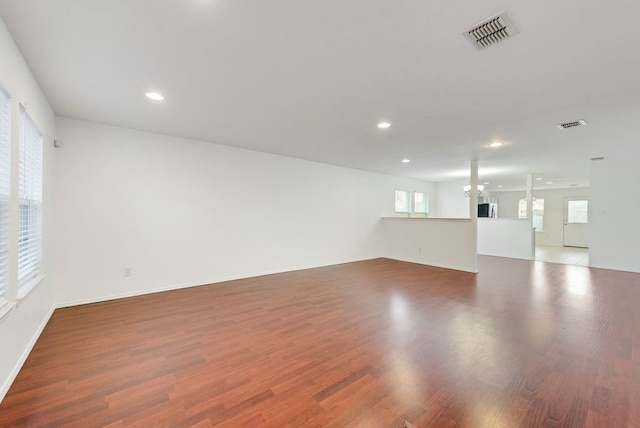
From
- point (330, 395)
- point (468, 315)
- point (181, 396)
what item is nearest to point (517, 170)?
point (468, 315)

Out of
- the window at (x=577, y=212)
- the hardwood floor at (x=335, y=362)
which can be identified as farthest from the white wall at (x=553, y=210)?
the hardwood floor at (x=335, y=362)

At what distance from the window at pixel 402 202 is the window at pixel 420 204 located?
0.35 metres

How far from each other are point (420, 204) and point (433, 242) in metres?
3.38

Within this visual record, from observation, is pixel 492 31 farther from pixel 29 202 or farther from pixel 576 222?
pixel 576 222

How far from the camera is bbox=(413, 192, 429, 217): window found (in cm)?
941

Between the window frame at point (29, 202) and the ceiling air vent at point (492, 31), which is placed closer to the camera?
the ceiling air vent at point (492, 31)

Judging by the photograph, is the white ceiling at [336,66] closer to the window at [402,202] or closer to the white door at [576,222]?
the window at [402,202]

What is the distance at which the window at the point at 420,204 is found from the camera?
9406 millimetres

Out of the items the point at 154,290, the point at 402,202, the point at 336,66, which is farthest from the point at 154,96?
the point at 402,202

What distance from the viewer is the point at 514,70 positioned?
226 cm

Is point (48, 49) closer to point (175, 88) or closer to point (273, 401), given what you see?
point (175, 88)

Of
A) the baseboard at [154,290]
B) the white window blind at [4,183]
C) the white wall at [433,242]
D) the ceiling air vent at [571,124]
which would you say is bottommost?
the baseboard at [154,290]

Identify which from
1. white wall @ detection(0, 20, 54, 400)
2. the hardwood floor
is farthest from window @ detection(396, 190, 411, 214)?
white wall @ detection(0, 20, 54, 400)

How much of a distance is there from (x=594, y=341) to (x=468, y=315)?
3.60 feet
